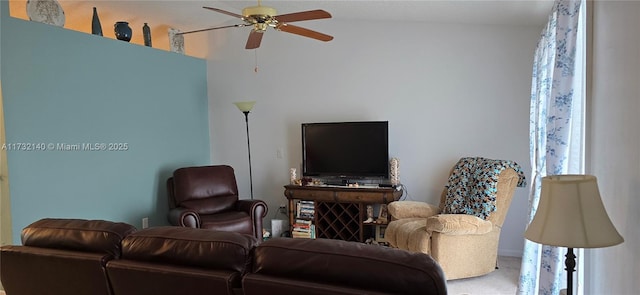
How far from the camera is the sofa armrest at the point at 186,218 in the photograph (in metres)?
4.00

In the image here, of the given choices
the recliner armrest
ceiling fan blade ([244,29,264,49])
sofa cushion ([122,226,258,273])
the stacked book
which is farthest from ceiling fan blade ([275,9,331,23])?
the stacked book

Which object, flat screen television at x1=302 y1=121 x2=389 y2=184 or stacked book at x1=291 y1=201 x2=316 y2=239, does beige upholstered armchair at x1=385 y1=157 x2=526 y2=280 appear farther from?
stacked book at x1=291 y1=201 x2=316 y2=239

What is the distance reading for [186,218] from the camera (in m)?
4.02

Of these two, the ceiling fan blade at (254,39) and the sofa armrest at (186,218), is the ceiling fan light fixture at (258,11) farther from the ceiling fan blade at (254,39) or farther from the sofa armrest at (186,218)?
the sofa armrest at (186,218)

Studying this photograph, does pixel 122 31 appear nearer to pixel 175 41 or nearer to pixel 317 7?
pixel 175 41

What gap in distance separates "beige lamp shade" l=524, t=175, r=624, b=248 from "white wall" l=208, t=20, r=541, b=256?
2.83m

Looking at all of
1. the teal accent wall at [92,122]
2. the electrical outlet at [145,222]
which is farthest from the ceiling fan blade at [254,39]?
the electrical outlet at [145,222]

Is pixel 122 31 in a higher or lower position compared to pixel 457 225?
higher

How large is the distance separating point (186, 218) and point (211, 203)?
0.61 m

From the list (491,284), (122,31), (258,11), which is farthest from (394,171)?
(122,31)

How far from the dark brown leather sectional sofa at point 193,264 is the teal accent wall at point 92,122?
2.01m

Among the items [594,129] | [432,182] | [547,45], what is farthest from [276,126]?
[594,129]

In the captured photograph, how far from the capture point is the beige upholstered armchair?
340 cm

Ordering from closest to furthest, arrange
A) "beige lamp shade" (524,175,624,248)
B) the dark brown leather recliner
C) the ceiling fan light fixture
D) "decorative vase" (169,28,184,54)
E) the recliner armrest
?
1. "beige lamp shade" (524,175,624,248)
2. the ceiling fan light fixture
3. the dark brown leather recliner
4. the recliner armrest
5. "decorative vase" (169,28,184,54)
